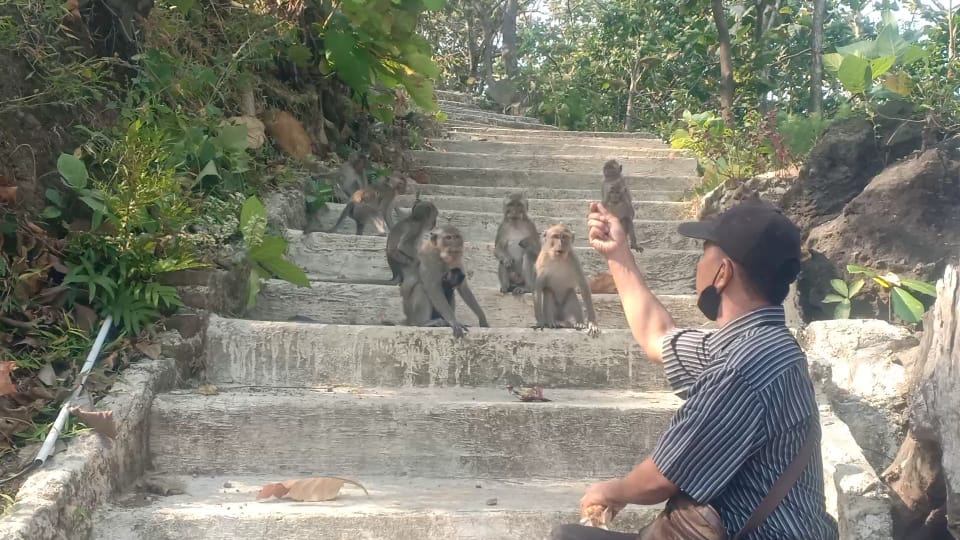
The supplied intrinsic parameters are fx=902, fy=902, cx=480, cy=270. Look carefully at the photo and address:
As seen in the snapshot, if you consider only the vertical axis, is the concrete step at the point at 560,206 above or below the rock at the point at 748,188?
below

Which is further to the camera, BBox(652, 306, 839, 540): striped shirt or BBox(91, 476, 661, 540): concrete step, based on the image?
BBox(91, 476, 661, 540): concrete step

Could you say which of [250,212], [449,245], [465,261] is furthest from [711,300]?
[465,261]

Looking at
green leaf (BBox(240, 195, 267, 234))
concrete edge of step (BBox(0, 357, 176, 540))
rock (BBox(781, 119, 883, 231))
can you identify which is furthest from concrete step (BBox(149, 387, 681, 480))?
rock (BBox(781, 119, 883, 231))

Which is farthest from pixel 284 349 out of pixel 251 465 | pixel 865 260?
pixel 865 260

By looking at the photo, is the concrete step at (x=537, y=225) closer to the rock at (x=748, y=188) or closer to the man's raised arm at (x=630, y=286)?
the rock at (x=748, y=188)

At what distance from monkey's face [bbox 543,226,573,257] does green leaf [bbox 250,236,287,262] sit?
1.67 m

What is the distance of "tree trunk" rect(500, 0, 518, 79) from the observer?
20812 millimetres

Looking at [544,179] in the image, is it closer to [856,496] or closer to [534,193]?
[534,193]

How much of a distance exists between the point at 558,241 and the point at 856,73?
9.54 feet

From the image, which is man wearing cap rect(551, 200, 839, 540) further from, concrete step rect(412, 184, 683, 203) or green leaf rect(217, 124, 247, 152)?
concrete step rect(412, 184, 683, 203)

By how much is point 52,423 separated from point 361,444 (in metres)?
1.24

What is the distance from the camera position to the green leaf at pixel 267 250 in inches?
198

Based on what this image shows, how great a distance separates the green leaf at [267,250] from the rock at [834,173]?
3558mm

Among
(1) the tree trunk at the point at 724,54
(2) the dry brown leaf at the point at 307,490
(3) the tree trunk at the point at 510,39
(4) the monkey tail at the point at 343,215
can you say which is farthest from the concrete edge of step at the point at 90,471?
(3) the tree trunk at the point at 510,39
